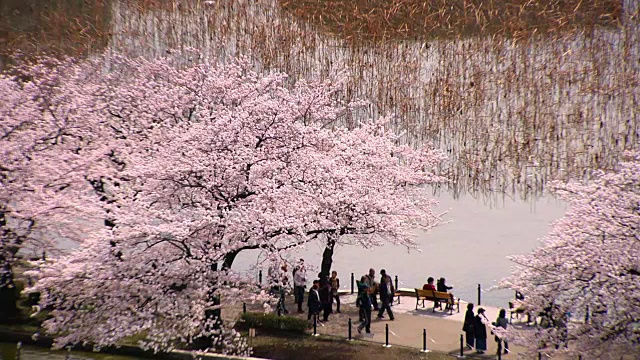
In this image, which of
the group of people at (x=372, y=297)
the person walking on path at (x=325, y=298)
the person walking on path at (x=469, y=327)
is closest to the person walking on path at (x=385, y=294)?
the group of people at (x=372, y=297)

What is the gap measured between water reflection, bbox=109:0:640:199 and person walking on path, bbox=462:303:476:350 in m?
12.8

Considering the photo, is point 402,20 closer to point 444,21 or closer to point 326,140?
point 444,21

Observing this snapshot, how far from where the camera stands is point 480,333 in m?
15.6

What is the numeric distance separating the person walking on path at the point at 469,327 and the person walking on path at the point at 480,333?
13 centimetres

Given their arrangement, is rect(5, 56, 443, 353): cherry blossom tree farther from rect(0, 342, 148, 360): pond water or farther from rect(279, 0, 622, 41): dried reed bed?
rect(279, 0, 622, 41): dried reed bed

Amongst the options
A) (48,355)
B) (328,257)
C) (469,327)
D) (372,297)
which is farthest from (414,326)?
(48,355)

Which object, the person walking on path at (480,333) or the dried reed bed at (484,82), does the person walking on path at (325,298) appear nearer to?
the person walking on path at (480,333)

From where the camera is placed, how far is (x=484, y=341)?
15672 millimetres

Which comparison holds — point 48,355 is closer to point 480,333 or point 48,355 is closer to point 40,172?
point 40,172

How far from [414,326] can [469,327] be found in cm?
213

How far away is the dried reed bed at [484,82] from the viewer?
92.4ft

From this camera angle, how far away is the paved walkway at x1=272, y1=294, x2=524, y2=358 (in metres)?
16.3

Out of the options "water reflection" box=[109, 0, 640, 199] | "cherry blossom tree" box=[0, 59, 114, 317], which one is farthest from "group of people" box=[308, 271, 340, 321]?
"water reflection" box=[109, 0, 640, 199]

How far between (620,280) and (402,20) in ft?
78.0
